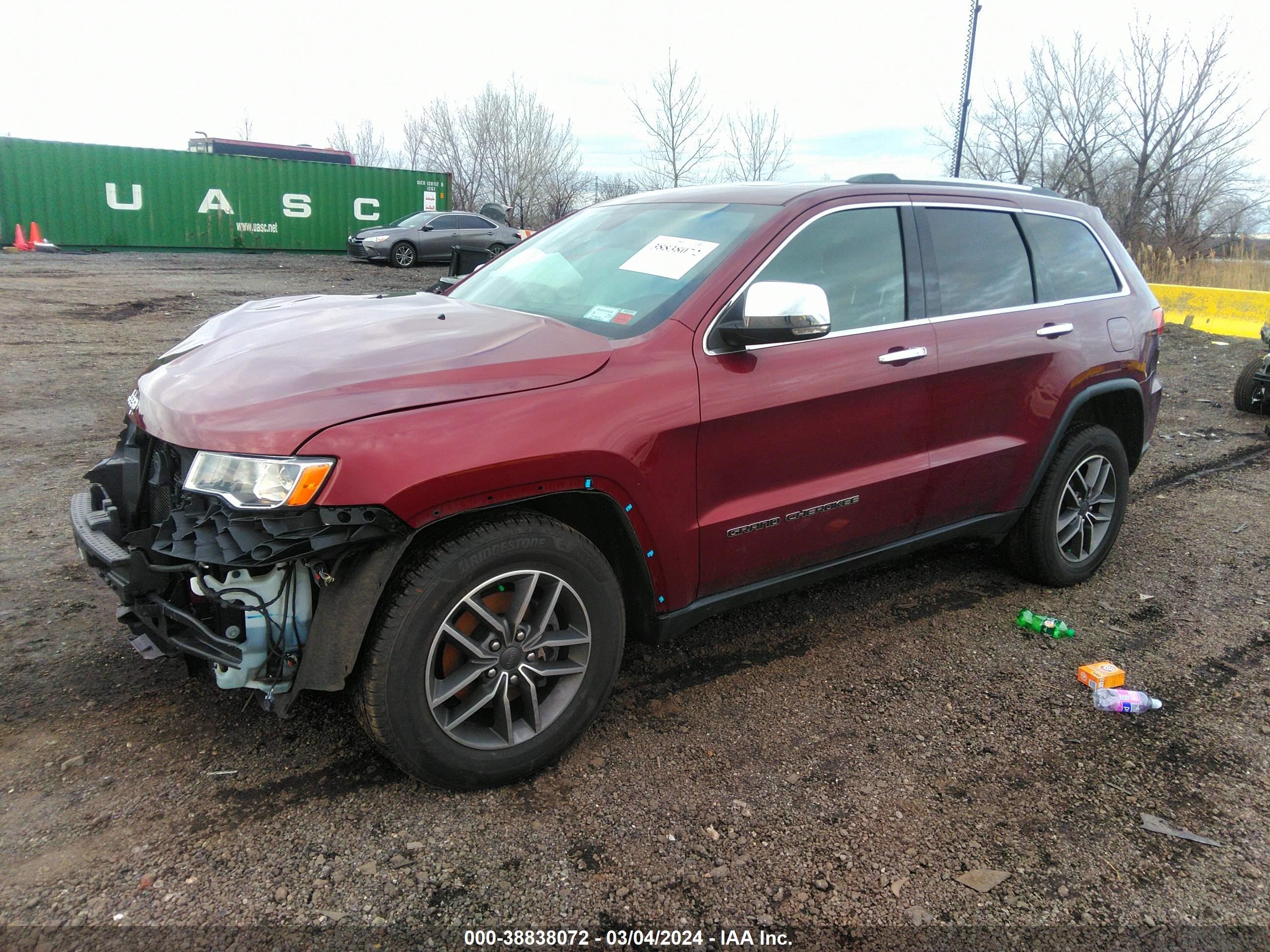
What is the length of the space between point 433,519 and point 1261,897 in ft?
8.21

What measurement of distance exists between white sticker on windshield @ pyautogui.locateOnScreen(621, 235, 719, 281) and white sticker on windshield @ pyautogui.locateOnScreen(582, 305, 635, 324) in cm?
22

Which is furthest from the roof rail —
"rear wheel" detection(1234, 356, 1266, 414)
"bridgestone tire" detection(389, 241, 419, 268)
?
"bridgestone tire" detection(389, 241, 419, 268)

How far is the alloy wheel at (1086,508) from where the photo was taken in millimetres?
4223

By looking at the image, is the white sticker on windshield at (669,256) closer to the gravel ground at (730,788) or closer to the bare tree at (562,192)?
the gravel ground at (730,788)

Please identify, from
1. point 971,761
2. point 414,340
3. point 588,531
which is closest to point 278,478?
point 414,340

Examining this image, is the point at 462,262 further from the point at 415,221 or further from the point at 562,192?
the point at 562,192

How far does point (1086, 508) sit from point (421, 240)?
19.9 m

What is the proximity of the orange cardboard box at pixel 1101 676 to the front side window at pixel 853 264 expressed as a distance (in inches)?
64.2

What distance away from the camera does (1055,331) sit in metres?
3.90

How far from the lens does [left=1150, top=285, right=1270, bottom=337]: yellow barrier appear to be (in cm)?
1248

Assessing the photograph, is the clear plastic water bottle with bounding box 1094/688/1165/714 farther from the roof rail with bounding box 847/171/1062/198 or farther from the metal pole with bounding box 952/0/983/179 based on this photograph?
the metal pole with bounding box 952/0/983/179

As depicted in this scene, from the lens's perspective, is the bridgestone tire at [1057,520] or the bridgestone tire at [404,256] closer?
the bridgestone tire at [1057,520]

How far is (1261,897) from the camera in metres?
2.38

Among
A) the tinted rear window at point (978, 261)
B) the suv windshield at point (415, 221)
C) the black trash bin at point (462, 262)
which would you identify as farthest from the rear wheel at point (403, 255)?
the tinted rear window at point (978, 261)
